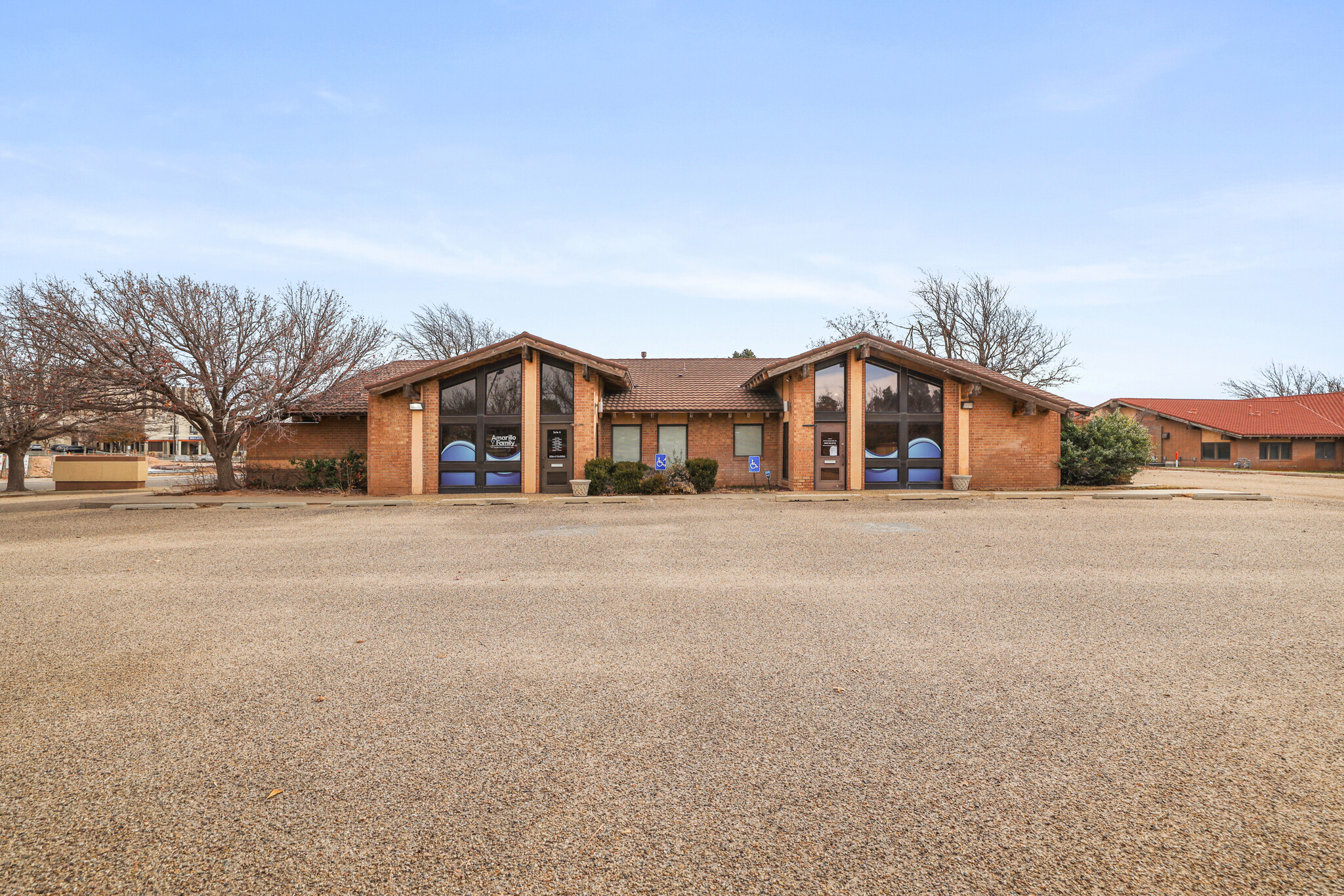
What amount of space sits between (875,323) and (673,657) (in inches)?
1560

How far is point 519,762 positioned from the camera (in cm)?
331

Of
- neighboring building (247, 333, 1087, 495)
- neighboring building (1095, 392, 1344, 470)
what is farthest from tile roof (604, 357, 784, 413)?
neighboring building (1095, 392, 1344, 470)

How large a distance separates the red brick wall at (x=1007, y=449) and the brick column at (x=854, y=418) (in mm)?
3782

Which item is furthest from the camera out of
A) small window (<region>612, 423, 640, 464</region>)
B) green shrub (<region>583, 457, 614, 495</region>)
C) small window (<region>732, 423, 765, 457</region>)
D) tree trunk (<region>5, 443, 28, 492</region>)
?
tree trunk (<region>5, 443, 28, 492</region>)

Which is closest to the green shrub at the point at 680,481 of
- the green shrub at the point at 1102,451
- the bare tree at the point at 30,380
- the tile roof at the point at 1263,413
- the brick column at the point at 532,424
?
the brick column at the point at 532,424

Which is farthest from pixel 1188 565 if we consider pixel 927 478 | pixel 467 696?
pixel 927 478

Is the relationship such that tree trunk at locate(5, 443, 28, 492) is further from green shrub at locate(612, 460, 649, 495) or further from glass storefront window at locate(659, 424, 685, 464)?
glass storefront window at locate(659, 424, 685, 464)

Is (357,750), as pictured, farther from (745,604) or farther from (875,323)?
(875,323)

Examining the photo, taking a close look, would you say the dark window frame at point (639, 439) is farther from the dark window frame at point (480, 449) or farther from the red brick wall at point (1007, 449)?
the red brick wall at point (1007, 449)

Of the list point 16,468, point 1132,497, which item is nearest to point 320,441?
point 16,468

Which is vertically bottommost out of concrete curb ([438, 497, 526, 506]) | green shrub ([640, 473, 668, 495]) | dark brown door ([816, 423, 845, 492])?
concrete curb ([438, 497, 526, 506])

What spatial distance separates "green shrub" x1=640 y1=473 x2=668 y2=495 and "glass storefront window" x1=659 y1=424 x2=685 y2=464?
2.38m

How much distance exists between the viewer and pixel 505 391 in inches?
819

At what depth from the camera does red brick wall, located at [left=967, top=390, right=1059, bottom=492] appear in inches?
853
